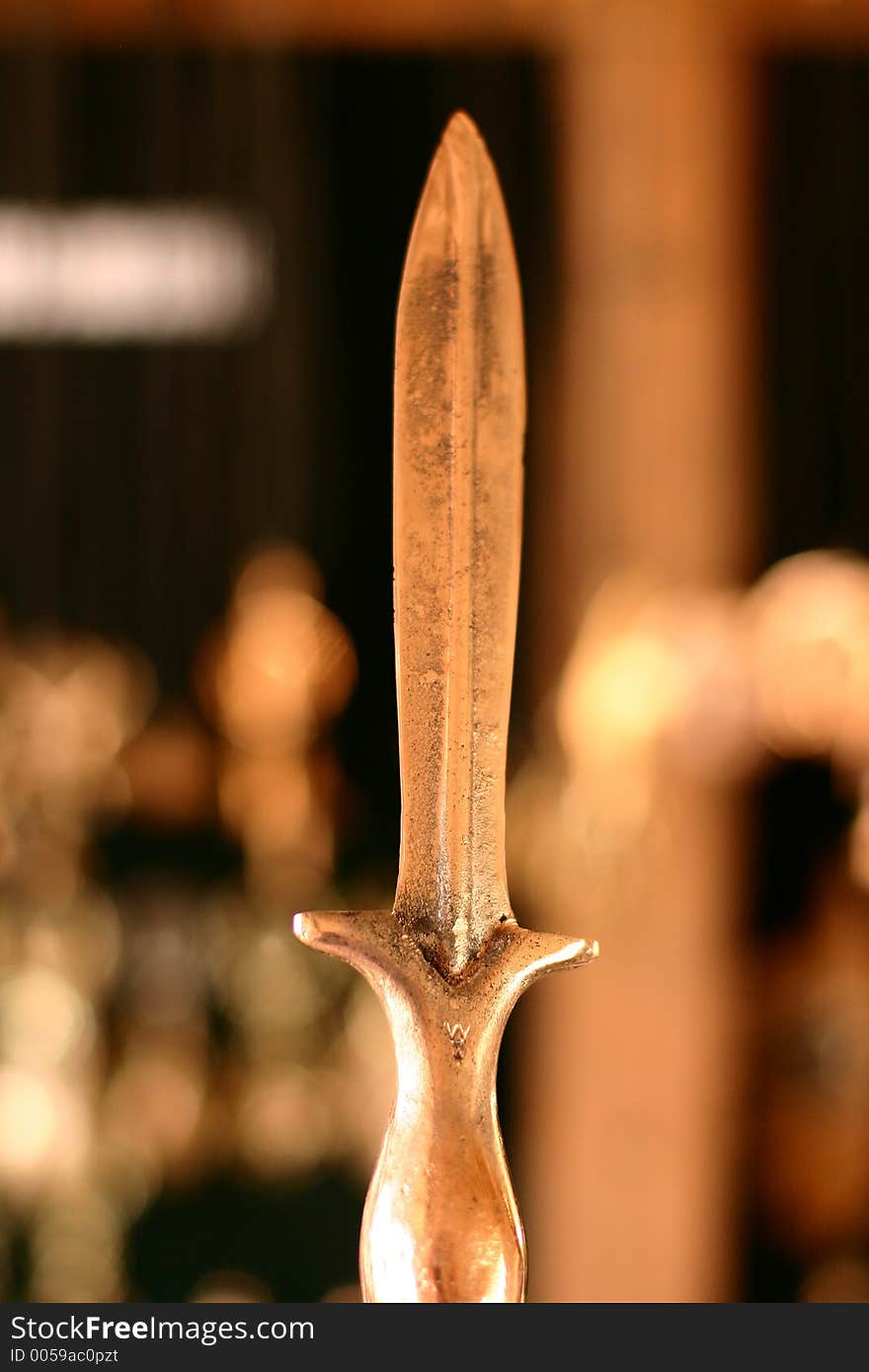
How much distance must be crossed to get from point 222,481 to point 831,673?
2.11 ft

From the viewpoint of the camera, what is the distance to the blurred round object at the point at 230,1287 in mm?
1591

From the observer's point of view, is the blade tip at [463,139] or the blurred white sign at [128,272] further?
the blurred white sign at [128,272]

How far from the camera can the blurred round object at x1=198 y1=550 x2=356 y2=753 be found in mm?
1571

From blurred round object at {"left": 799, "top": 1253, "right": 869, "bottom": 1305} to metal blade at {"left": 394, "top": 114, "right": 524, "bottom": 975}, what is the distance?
1.53 metres

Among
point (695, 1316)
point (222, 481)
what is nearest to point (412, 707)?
point (695, 1316)

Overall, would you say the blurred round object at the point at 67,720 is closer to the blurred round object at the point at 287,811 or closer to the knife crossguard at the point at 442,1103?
the blurred round object at the point at 287,811

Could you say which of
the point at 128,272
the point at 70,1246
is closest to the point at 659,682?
the point at 128,272

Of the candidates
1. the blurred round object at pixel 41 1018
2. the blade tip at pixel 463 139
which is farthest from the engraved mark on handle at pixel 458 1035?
the blurred round object at pixel 41 1018

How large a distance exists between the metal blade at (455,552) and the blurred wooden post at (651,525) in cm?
128

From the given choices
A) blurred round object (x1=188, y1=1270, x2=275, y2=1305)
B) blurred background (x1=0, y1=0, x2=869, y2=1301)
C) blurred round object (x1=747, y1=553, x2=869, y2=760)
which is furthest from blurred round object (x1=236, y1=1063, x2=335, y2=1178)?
blurred round object (x1=747, y1=553, x2=869, y2=760)

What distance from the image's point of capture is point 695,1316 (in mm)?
274

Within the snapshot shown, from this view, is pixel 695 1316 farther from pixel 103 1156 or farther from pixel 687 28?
pixel 687 28

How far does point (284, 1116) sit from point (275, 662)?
453 millimetres

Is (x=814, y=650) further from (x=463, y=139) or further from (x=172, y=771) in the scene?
(x=463, y=139)
